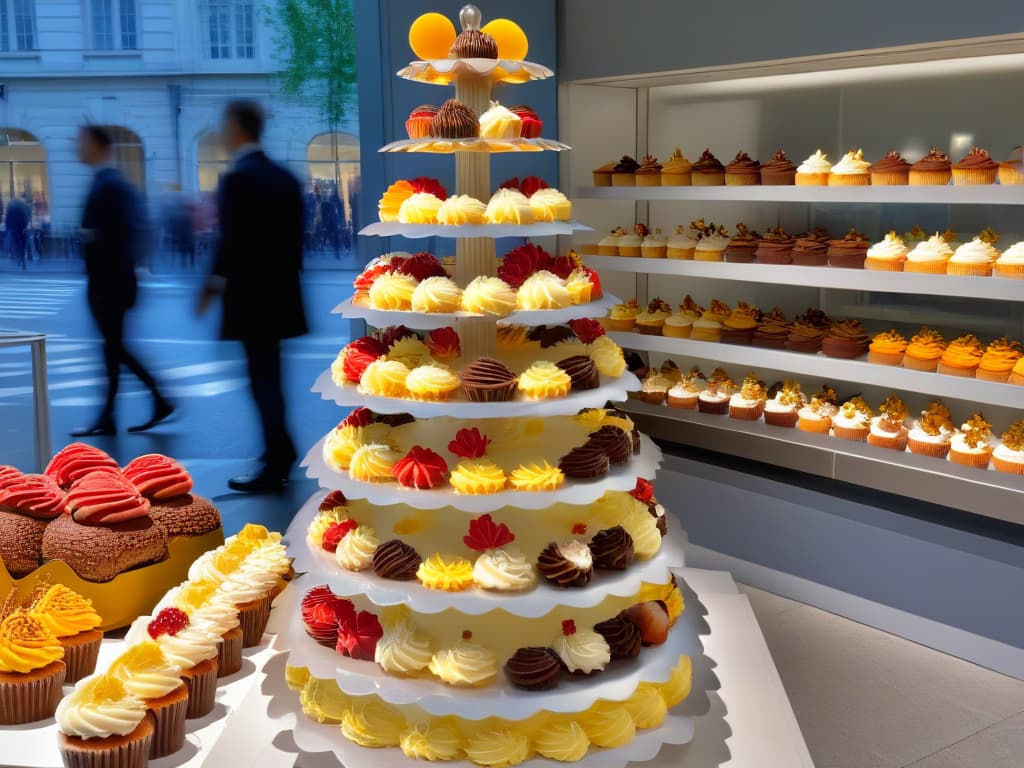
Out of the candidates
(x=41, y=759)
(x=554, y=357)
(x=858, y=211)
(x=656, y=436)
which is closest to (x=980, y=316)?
(x=858, y=211)

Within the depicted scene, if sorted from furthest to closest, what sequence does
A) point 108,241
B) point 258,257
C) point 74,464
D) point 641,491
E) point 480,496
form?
point 258,257 → point 108,241 → point 74,464 → point 641,491 → point 480,496

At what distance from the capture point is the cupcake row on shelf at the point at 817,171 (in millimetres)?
4301

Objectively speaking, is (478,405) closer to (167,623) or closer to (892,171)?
(167,623)

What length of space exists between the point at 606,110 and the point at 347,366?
134 inches

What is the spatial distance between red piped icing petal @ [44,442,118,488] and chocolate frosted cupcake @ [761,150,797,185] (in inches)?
127

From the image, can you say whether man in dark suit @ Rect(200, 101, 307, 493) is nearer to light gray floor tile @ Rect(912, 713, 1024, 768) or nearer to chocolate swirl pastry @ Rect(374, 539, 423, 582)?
chocolate swirl pastry @ Rect(374, 539, 423, 582)

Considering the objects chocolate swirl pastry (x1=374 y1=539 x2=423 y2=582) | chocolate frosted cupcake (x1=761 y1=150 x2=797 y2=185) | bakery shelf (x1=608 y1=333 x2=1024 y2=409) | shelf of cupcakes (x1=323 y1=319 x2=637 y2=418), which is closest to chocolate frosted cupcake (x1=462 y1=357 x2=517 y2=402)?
shelf of cupcakes (x1=323 y1=319 x2=637 y2=418)

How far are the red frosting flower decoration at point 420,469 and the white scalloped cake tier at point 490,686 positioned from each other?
15.8 inches

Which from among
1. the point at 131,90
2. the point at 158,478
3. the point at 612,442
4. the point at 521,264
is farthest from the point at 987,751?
the point at 131,90

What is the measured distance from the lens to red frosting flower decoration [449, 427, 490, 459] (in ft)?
9.57

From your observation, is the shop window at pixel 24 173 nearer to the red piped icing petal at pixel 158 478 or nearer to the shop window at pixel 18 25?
the shop window at pixel 18 25

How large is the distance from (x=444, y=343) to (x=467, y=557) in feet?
2.08

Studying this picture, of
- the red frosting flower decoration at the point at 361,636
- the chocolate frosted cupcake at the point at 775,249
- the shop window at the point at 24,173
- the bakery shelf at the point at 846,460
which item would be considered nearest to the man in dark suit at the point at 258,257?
the shop window at the point at 24,173

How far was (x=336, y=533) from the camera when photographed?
122 inches
